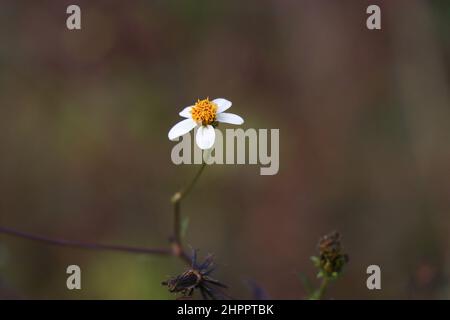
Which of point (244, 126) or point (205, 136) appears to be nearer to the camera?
point (205, 136)

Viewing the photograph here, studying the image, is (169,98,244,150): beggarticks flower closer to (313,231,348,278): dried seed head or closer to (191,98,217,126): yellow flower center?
(191,98,217,126): yellow flower center

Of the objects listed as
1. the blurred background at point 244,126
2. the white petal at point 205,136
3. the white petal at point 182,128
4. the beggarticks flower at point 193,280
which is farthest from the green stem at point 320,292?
the blurred background at point 244,126

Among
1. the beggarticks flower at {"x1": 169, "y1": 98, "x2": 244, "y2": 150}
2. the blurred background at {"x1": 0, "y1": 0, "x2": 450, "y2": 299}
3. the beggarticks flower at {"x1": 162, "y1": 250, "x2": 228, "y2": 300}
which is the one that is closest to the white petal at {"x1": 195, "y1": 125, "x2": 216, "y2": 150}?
the beggarticks flower at {"x1": 169, "y1": 98, "x2": 244, "y2": 150}

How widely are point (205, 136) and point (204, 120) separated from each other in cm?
9

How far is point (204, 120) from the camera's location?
101 inches

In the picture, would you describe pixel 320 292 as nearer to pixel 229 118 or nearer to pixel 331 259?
pixel 331 259

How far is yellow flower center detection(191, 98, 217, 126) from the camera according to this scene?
2562mm

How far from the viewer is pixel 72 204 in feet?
14.7

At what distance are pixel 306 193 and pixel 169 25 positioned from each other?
2.01 metres

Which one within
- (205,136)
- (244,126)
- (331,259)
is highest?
(244,126)

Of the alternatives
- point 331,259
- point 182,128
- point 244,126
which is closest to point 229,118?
point 182,128

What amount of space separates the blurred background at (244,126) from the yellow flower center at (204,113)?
1.88 metres
